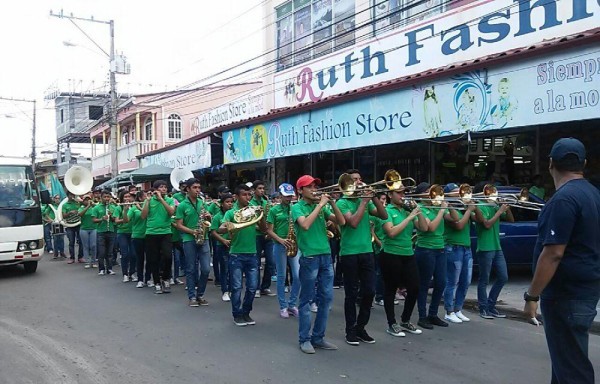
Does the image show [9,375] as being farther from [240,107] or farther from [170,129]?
[170,129]

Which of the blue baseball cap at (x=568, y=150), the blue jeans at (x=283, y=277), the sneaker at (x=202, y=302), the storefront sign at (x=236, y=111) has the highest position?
the storefront sign at (x=236, y=111)

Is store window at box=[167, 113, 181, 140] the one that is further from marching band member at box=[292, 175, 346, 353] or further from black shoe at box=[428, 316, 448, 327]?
marching band member at box=[292, 175, 346, 353]

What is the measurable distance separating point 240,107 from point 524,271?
490 inches

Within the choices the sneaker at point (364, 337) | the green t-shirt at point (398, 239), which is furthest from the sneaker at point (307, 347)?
the green t-shirt at point (398, 239)

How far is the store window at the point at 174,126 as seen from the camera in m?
31.9

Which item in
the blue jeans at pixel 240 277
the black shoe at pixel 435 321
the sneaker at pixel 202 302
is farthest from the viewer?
the sneaker at pixel 202 302

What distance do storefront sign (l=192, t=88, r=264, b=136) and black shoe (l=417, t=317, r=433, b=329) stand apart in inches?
517

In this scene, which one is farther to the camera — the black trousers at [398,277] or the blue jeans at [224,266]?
the blue jeans at [224,266]

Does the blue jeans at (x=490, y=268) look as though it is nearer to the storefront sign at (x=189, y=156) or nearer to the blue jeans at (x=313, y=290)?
the blue jeans at (x=313, y=290)

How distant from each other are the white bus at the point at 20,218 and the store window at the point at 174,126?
789 inches

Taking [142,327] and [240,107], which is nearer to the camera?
[142,327]

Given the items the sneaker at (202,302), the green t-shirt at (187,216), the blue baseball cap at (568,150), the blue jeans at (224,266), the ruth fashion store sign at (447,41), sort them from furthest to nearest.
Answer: the ruth fashion store sign at (447,41)
the blue jeans at (224,266)
the green t-shirt at (187,216)
the sneaker at (202,302)
the blue baseball cap at (568,150)

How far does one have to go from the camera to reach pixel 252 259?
23.3 ft

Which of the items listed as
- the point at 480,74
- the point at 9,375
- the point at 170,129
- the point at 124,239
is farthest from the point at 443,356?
the point at 170,129
